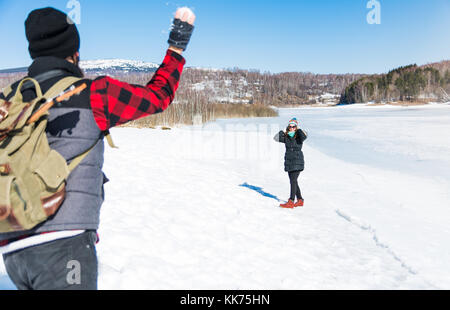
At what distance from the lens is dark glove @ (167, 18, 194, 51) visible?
1.42 meters

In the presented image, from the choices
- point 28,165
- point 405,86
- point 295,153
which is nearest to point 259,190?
point 295,153

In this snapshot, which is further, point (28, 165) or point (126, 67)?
point (126, 67)

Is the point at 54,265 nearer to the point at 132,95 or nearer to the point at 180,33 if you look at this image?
the point at 132,95

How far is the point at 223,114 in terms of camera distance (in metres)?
38.5

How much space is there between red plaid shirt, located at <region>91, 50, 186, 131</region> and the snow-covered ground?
225cm

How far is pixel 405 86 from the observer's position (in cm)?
10112

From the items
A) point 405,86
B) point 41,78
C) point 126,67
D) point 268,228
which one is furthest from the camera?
point 405,86

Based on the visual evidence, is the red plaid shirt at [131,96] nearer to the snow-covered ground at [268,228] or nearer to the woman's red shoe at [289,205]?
the snow-covered ground at [268,228]

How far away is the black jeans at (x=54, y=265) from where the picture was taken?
1.26 metres

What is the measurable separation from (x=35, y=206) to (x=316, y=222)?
188 inches

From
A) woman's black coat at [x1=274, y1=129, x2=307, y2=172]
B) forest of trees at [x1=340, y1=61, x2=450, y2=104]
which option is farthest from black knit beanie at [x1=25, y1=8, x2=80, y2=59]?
forest of trees at [x1=340, y1=61, x2=450, y2=104]

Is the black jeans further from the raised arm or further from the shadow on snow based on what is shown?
the shadow on snow

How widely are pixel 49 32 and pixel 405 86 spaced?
378 ft
